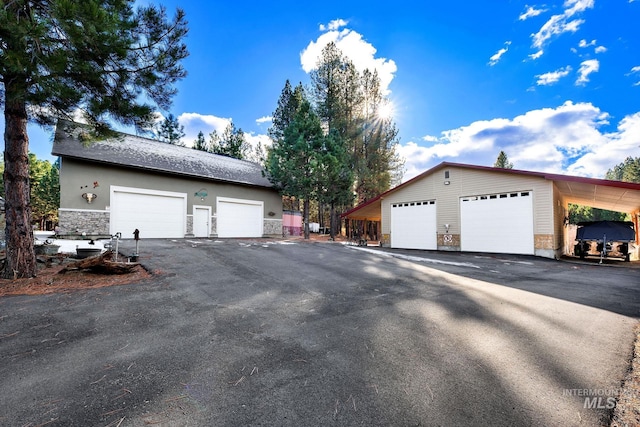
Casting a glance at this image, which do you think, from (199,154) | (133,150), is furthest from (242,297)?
(199,154)

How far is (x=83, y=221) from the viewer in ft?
42.5

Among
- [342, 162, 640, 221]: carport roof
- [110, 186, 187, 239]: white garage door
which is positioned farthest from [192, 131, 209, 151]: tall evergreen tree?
[342, 162, 640, 221]: carport roof

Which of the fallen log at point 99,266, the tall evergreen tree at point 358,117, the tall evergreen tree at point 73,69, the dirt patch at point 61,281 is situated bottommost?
the dirt patch at point 61,281

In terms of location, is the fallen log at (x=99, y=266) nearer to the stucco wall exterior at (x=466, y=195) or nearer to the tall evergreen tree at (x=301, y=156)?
the tall evergreen tree at (x=301, y=156)

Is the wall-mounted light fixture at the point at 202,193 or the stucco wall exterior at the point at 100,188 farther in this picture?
the wall-mounted light fixture at the point at 202,193

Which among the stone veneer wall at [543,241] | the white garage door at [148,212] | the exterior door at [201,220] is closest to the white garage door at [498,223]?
the stone veneer wall at [543,241]

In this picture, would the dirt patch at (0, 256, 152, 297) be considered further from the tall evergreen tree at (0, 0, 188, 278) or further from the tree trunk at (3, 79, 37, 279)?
the tall evergreen tree at (0, 0, 188, 278)

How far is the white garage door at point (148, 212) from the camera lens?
545 inches

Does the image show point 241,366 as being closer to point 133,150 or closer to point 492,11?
point 492,11

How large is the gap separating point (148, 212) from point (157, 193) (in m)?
1.18

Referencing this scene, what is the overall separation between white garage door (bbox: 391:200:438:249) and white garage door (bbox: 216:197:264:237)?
9.59 m

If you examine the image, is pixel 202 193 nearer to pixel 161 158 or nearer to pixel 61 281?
pixel 161 158

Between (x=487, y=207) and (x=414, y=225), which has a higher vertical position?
(x=487, y=207)

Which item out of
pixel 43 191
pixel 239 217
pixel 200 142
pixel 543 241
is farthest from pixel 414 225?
pixel 43 191
